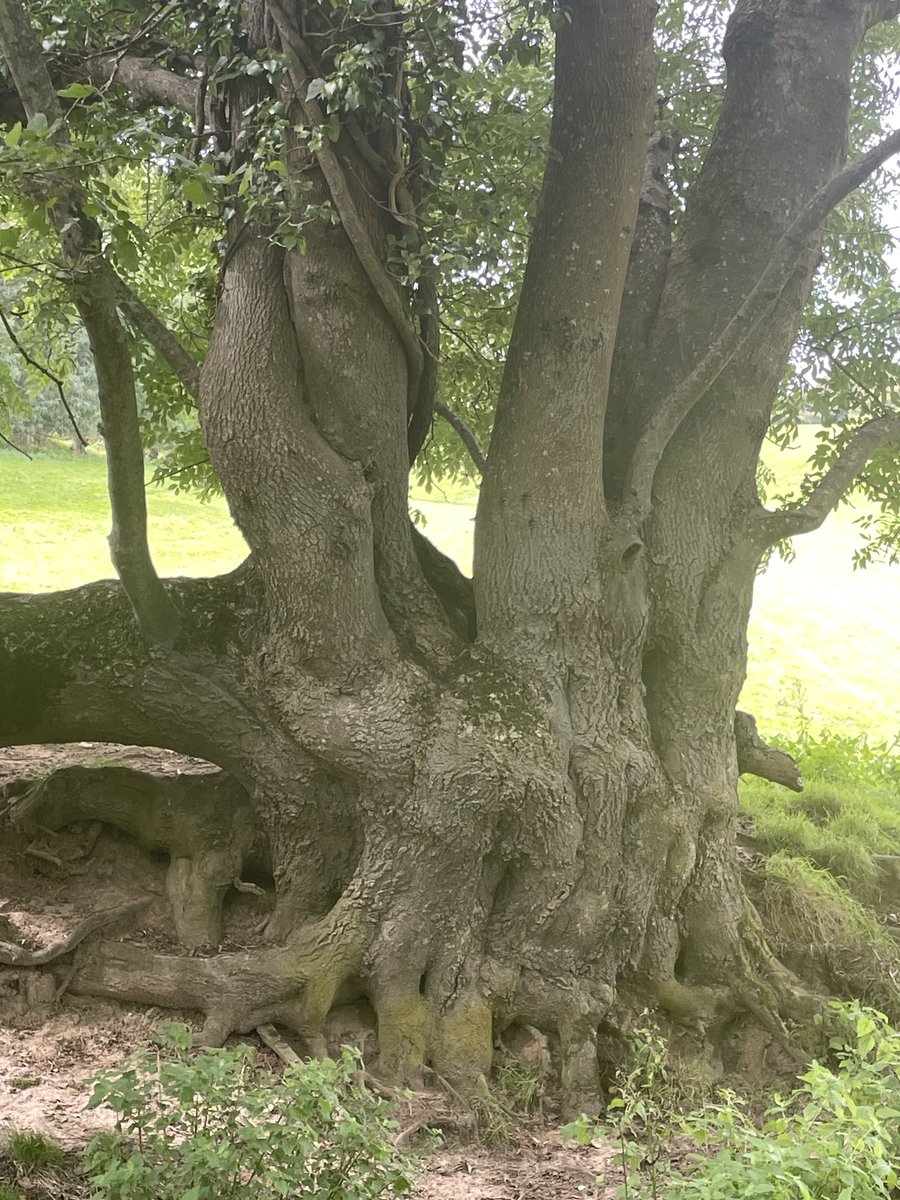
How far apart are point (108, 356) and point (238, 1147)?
287 centimetres

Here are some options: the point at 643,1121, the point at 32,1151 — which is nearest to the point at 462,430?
the point at 643,1121

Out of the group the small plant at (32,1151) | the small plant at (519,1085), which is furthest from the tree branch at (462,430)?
the small plant at (32,1151)

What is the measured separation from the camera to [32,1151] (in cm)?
312

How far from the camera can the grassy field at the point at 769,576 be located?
42.8 feet

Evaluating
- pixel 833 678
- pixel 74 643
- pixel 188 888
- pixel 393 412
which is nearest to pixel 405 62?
pixel 393 412

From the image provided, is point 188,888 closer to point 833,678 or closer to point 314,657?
point 314,657

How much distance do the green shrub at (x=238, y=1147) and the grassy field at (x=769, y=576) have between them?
896 cm

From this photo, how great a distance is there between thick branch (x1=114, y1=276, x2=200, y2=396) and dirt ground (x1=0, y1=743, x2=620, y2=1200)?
7.64ft

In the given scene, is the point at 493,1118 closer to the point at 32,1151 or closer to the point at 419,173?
the point at 32,1151

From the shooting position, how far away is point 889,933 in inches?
220

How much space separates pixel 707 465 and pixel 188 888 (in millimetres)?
3426

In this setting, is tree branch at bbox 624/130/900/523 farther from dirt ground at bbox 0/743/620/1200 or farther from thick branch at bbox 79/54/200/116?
dirt ground at bbox 0/743/620/1200

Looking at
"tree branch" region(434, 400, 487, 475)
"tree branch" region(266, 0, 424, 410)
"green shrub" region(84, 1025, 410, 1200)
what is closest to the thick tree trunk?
"tree branch" region(434, 400, 487, 475)

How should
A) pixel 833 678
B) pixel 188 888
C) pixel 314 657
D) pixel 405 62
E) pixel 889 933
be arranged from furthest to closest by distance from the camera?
pixel 833 678
pixel 889 933
pixel 188 888
pixel 314 657
pixel 405 62
